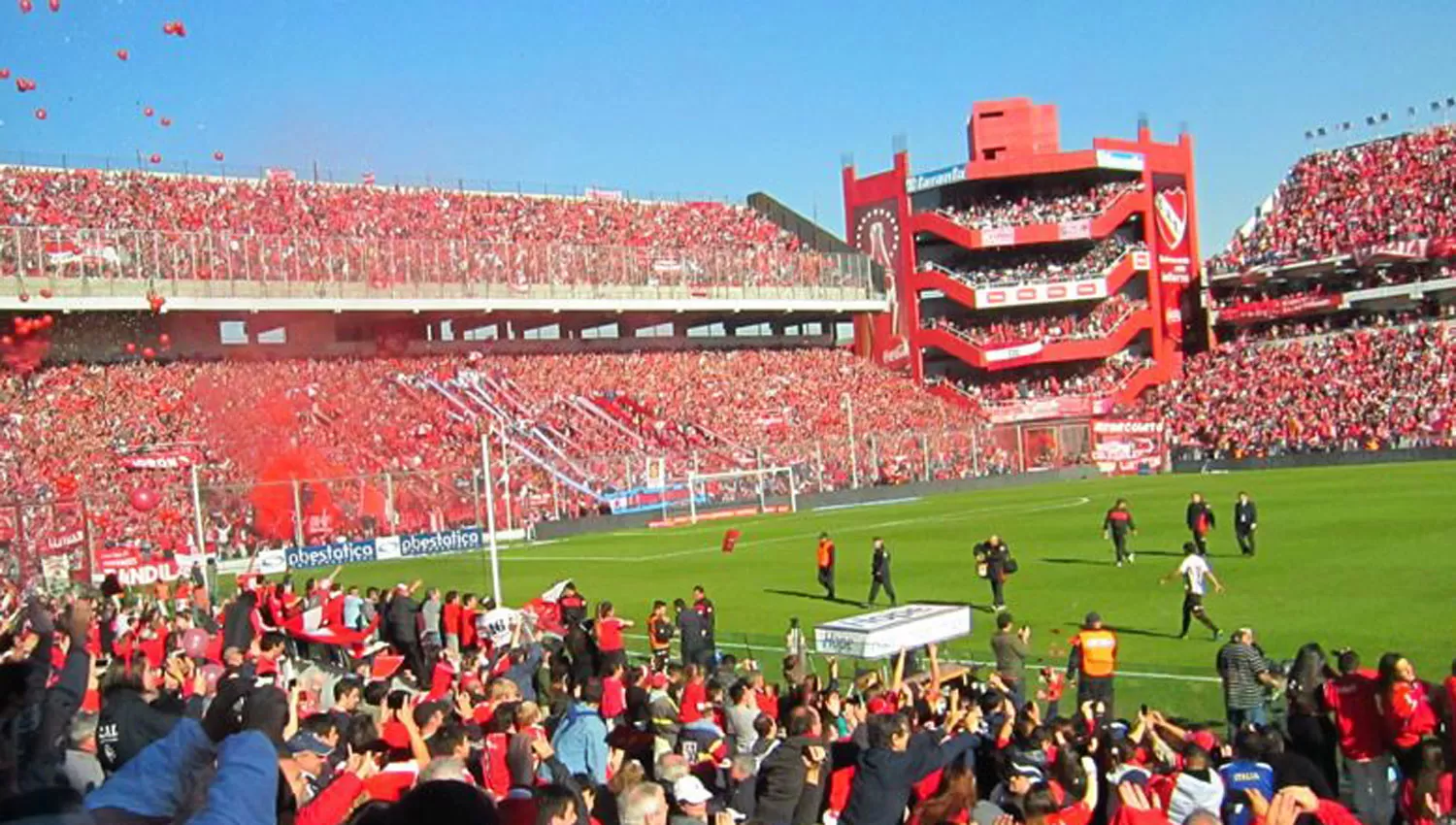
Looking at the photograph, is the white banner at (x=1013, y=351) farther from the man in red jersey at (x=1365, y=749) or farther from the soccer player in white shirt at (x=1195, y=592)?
the man in red jersey at (x=1365, y=749)

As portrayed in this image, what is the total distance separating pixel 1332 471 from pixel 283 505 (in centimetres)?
3472

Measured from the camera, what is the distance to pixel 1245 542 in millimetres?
29125

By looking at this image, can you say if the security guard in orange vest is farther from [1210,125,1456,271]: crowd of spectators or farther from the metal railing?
[1210,125,1456,271]: crowd of spectators

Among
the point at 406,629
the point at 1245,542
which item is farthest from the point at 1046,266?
the point at 406,629

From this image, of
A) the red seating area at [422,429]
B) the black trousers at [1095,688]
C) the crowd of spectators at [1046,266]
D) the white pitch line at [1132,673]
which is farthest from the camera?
the crowd of spectators at [1046,266]

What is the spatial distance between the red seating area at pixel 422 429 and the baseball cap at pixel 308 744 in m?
30.3

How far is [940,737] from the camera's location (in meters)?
9.23

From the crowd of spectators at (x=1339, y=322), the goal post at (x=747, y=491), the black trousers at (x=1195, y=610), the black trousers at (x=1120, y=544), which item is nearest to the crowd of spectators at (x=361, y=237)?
the goal post at (x=747, y=491)

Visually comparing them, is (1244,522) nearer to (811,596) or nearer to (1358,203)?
(811,596)

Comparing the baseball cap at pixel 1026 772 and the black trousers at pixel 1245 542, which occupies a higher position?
the baseball cap at pixel 1026 772

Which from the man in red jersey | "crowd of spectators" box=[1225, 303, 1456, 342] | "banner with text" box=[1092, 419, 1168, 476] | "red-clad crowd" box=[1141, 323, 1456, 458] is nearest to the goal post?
"banner with text" box=[1092, 419, 1168, 476]

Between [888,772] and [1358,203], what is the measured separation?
231ft

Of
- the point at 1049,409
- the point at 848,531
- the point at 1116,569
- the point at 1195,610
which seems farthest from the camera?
the point at 1049,409

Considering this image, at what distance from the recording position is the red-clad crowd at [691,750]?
173 inches
